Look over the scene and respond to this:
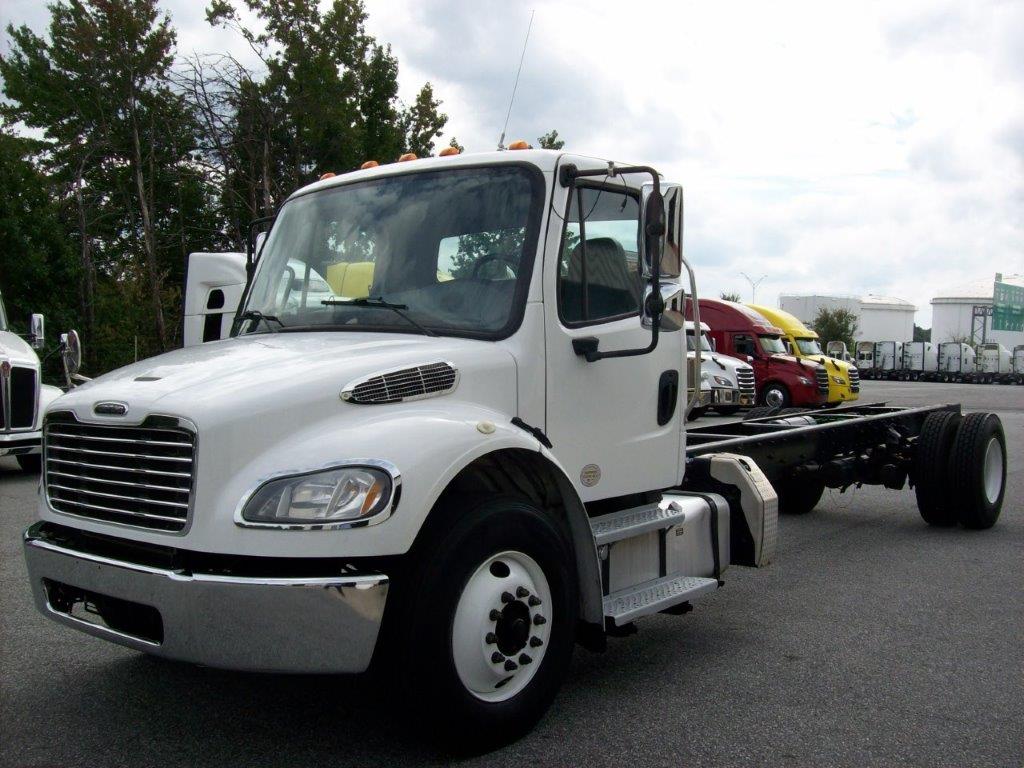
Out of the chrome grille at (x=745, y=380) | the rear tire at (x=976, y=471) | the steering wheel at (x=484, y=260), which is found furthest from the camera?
the chrome grille at (x=745, y=380)

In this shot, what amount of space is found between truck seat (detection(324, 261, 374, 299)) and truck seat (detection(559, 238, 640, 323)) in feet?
2.79

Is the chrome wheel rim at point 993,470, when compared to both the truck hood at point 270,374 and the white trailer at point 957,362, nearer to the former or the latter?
the truck hood at point 270,374

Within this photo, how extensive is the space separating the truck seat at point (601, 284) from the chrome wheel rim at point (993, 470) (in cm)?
551

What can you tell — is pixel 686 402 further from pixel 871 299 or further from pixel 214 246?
pixel 871 299

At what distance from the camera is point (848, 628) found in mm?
5637

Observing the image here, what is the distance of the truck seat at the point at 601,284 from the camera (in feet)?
14.4

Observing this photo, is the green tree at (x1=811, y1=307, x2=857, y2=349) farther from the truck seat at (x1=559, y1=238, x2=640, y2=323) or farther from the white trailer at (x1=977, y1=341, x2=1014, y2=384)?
the truck seat at (x1=559, y1=238, x2=640, y2=323)

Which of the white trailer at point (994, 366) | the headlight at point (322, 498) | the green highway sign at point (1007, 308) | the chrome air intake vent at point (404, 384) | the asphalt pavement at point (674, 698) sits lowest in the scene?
the white trailer at point (994, 366)

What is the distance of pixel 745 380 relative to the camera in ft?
79.1

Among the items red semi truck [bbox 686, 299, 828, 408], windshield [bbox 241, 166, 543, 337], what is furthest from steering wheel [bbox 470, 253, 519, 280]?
red semi truck [bbox 686, 299, 828, 408]

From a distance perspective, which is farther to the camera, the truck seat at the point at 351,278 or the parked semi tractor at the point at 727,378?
the parked semi tractor at the point at 727,378

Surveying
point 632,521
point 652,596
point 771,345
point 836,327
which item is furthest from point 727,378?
point 836,327

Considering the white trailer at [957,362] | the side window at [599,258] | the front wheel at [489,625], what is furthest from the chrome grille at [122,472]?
the white trailer at [957,362]

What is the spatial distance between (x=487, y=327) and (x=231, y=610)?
156cm
